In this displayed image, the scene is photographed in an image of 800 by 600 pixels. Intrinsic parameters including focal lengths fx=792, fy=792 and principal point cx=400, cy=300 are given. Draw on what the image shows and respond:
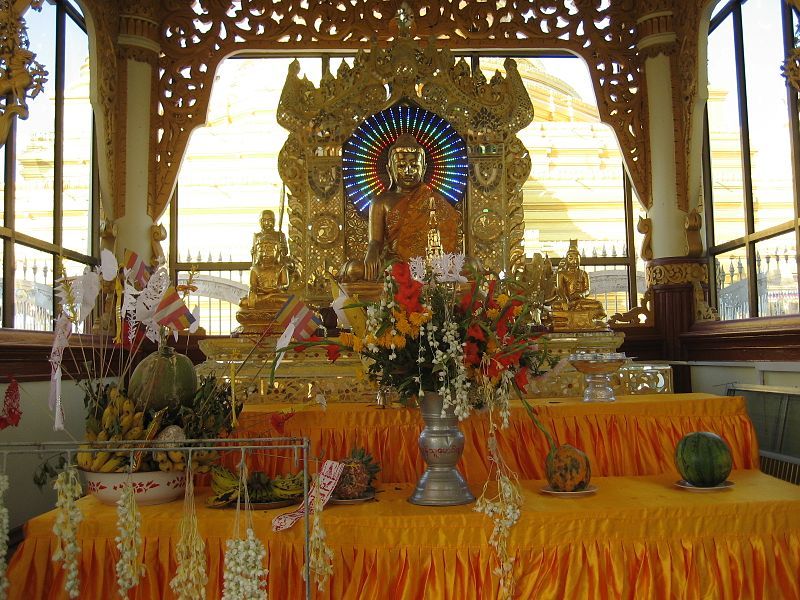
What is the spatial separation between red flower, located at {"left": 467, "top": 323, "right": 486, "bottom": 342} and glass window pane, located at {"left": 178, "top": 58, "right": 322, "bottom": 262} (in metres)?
4.01

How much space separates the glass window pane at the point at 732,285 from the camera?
508 centimetres

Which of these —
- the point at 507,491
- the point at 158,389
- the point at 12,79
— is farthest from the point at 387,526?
the point at 12,79

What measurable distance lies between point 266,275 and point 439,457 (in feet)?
7.31

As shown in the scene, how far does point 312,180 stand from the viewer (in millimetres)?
5402

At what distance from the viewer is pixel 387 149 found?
18.0 feet

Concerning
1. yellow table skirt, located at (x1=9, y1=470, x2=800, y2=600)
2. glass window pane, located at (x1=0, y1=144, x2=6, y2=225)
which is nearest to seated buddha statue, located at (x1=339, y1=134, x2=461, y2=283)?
glass window pane, located at (x1=0, y1=144, x2=6, y2=225)

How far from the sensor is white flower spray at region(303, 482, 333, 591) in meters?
2.10

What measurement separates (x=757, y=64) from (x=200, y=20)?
3.85m

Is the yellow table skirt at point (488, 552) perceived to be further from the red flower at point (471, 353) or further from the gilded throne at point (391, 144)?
the gilded throne at point (391, 144)

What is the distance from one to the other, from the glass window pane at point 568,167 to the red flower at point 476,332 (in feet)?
13.0

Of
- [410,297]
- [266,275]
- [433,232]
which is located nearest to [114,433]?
[410,297]

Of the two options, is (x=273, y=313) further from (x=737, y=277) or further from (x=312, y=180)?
(x=737, y=277)

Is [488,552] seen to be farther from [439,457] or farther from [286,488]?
[286,488]

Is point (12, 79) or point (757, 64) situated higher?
point (757, 64)
